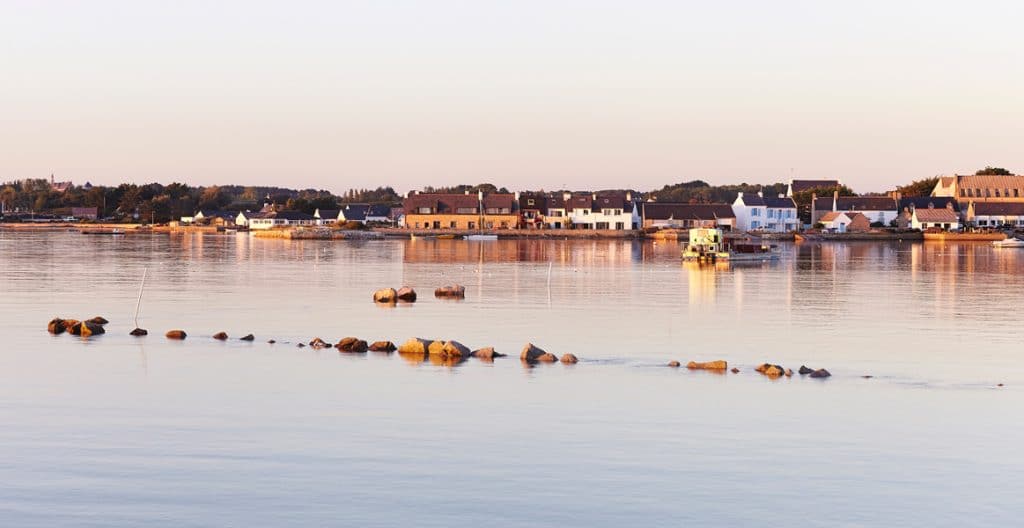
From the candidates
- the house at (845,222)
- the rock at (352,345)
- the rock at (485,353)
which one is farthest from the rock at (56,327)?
the house at (845,222)

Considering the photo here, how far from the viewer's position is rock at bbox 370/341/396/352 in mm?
28766

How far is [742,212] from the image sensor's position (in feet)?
477

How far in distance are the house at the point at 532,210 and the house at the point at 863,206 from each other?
1285 inches

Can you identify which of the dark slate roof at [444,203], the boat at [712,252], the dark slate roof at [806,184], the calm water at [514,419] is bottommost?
the calm water at [514,419]

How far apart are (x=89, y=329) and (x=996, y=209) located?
135931mm

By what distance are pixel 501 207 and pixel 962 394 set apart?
424ft

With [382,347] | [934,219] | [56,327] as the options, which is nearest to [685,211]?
[934,219]

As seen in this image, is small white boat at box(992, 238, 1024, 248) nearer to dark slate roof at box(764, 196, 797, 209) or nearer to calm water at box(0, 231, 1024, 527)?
dark slate roof at box(764, 196, 797, 209)

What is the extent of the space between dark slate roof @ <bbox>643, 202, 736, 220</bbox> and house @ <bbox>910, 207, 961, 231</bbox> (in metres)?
21.4

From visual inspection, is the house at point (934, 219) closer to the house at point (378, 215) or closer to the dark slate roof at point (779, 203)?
the dark slate roof at point (779, 203)

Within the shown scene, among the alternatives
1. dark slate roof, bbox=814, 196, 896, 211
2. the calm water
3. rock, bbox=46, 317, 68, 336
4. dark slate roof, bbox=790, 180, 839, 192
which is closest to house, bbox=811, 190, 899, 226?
dark slate roof, bbox=814, 196, 896, 211

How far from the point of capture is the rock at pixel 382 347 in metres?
28.8

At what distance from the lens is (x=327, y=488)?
15.6 m

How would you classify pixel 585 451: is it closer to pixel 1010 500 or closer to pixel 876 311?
pixel 1010 500
